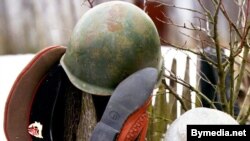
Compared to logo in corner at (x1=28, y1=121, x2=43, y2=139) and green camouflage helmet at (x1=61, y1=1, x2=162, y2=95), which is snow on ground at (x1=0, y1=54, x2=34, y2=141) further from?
green camouflage helmet at (x1=61, y1=1, x2=162, y2=95)

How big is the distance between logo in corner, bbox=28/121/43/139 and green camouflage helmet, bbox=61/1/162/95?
0.87ft

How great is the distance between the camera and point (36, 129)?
1.79 metres

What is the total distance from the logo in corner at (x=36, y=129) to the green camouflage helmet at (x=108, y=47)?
265mm

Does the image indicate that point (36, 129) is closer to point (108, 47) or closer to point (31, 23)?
point (108, 47)

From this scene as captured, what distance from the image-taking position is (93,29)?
1646 millimetres

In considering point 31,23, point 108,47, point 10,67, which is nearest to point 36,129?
point 108,47

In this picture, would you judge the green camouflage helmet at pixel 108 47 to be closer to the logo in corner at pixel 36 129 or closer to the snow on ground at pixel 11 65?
the logo in corner at pixel 36 129

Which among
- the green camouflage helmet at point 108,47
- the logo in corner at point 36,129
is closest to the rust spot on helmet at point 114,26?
the green camouflage helmet at point 108,47

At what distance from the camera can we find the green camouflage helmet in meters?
1.63

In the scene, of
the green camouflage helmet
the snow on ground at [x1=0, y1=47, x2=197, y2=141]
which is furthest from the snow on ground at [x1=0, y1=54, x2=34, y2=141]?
the green camouflage helmet

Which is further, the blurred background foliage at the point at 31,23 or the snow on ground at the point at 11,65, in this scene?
the blurred background foliage at the point at 31,23

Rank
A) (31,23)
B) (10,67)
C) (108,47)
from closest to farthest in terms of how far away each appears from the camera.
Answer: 1. (108,47)
2. (10,67)
3. (31,23)

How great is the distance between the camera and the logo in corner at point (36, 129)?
70.0 inches

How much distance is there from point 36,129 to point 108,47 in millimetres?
500
